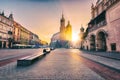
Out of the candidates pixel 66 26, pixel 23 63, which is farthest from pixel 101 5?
pixel 66 26

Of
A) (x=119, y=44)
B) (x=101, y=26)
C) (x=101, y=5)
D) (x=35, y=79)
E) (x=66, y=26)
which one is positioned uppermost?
(x=66, y=26)

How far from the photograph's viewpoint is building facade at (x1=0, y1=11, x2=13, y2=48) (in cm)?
4752

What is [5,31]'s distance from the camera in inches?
1987

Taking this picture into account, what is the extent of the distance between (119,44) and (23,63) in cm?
1903

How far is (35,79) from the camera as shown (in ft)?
16.9

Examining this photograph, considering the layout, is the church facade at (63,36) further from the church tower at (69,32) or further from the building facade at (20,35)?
the building facade at (20,35)

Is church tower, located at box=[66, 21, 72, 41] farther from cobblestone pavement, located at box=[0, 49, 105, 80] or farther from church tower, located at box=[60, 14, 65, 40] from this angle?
cobblestone pavement, located at box=[0, 49, 105, 80]

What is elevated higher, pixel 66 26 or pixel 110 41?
pixel 66 26

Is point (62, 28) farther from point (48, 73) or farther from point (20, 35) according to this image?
point (48, 73)

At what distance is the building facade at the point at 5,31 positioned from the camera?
47.5 metres

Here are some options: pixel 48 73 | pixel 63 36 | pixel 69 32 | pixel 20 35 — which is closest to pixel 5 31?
pixel 20 35

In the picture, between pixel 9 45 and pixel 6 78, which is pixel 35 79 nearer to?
pixel 6 78

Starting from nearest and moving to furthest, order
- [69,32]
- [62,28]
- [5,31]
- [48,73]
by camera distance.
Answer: [48,73]
[5,31]
[62,28]
[69,32]

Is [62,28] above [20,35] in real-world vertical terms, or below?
above
